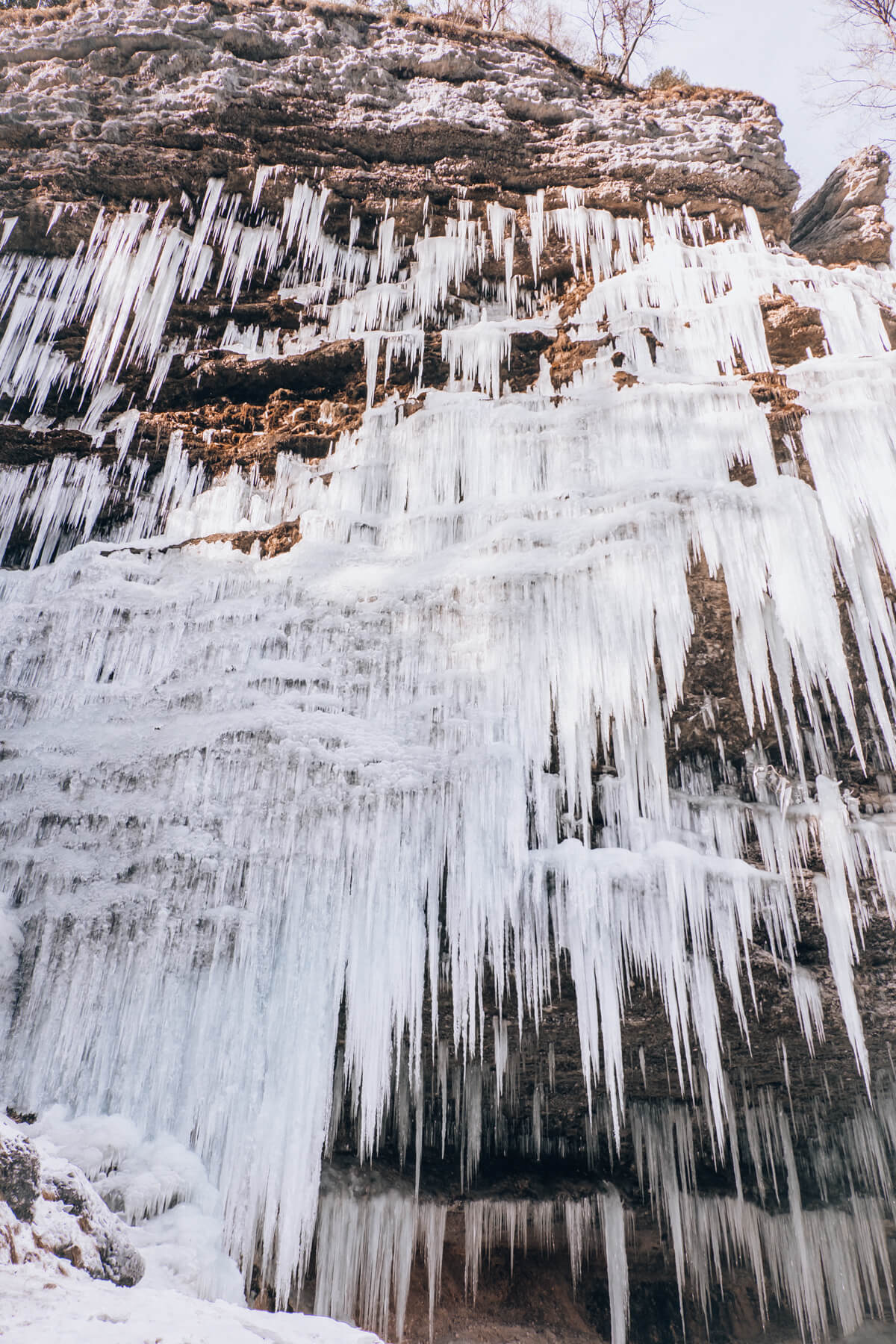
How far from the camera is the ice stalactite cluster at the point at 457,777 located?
188 inches

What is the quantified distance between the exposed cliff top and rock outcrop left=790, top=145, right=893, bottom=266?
56 centimetres

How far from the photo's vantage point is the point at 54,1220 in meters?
2.44

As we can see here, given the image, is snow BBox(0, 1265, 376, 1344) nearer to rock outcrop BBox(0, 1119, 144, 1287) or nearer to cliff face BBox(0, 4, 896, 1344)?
rock outcrop BBox(0, 1119, 144, 1287)

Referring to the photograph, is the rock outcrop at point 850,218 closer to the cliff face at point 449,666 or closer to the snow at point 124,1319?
the cliff face at point 449,666

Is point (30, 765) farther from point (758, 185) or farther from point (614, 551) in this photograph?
point (758, 185)

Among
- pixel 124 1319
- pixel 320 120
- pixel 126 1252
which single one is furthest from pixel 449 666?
pixel 320 120

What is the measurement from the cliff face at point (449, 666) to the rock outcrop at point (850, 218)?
0.08 metres

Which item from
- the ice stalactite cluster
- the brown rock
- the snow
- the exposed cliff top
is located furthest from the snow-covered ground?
the exposed cliff top

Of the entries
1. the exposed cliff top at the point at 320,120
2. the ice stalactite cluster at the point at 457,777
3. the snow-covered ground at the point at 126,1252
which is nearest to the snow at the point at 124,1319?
the snow-covered ground at the point at 126,1252

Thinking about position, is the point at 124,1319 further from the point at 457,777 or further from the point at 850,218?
the point at 850,218

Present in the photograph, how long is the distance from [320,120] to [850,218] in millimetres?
4978

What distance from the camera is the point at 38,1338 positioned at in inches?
68.0

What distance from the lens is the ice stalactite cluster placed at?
4.79 metres

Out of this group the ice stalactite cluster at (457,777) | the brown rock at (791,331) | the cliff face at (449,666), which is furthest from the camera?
the brown rock at (791,331)
